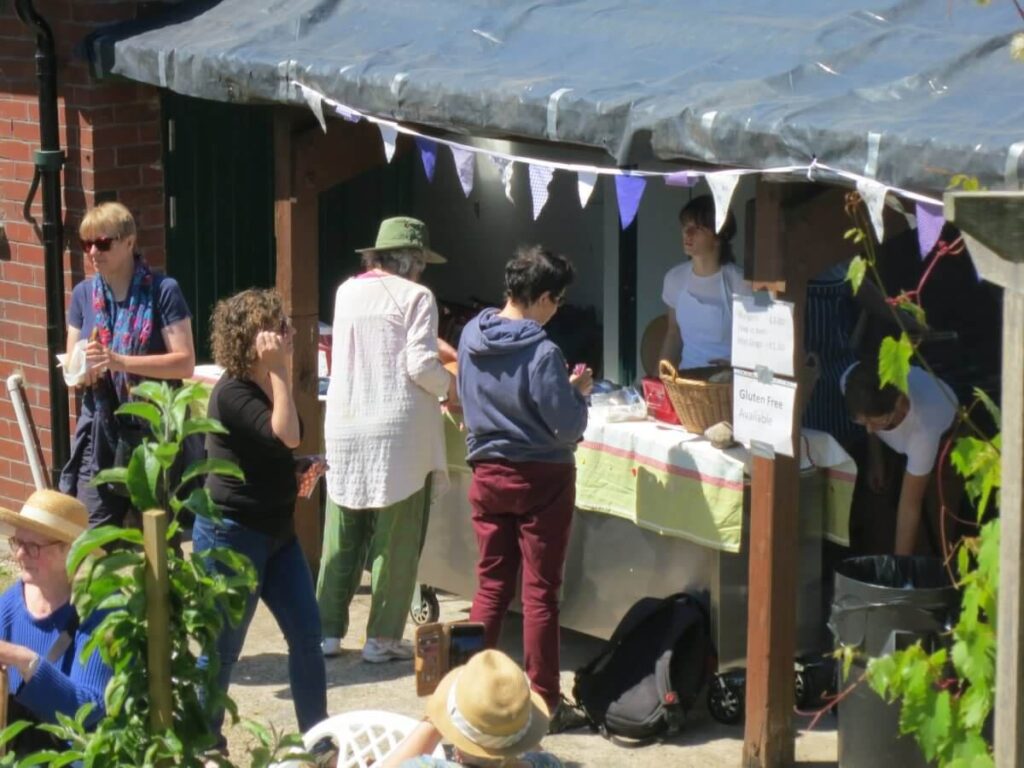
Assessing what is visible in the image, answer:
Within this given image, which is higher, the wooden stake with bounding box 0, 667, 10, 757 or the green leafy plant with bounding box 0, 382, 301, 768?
the green leafy plant with bounding box 0, 382, 301, 768

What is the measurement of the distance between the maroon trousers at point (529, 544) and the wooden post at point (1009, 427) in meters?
3.04

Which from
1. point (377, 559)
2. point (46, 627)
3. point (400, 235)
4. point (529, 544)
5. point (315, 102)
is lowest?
point (377, 559)

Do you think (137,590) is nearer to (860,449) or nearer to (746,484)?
(746,484)

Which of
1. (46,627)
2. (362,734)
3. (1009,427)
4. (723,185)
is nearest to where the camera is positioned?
(1009,427)

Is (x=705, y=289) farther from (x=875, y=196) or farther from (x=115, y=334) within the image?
(x=115, y=334)

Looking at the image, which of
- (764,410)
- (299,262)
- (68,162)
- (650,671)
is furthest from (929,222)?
(68,162)

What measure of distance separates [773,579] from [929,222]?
144cm

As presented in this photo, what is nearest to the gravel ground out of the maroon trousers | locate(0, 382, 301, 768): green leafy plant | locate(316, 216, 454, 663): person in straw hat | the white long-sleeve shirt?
locate(316, 216, 454, 663): person in straw hat

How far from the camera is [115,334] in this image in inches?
264

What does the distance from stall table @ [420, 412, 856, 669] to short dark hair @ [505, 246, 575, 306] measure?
0.85 metres

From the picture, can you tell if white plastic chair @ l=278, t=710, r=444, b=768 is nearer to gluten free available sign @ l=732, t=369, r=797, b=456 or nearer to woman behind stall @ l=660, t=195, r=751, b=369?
gluten free available sign @ l=732, t=369, r=797, b=456

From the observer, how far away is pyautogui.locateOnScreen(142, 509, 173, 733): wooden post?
3277 mm

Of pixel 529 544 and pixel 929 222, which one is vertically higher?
pixel 929 222

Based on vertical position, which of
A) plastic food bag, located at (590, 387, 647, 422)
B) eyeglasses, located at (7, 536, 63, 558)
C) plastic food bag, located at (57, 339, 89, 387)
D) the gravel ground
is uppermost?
plastic food bag, located at (57, 339, 89, 387)
